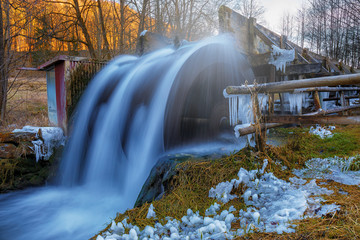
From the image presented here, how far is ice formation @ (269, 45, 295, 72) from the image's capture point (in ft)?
20.8

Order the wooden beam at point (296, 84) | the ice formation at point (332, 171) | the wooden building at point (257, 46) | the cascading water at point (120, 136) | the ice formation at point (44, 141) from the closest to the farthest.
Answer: the ice formation at point (332, 171) < the wooden beam at point (296, 84) < the cascading water at point (120, 136) < the ice formation at point (44, 141) < the wooden building at point (257, 46)

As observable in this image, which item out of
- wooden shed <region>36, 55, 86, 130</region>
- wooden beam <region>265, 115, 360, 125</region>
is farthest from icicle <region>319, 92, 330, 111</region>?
wooden shed <region>36, 55, 86, 130</region>

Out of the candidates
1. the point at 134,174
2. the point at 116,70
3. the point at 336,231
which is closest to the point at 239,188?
the point at 336,231

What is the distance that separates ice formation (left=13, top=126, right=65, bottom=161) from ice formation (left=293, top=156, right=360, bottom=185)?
193 inches

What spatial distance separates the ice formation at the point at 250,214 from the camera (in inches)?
67.1

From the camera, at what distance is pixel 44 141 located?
16.3ft

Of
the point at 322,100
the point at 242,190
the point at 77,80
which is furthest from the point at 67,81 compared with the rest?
the point at 322,100

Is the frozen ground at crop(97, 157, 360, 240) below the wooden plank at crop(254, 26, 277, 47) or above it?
below

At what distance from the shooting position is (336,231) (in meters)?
1.48

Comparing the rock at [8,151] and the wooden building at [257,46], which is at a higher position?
the wooden building at [257,46]

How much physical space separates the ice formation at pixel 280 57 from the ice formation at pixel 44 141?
6.03m

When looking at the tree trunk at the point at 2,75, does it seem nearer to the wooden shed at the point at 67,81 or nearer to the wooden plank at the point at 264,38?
the wooden shed at the point at 67,81

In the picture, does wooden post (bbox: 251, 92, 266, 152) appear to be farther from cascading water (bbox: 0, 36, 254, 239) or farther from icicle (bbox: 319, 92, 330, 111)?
icicle (bbox: 319, 92, 330, 111)

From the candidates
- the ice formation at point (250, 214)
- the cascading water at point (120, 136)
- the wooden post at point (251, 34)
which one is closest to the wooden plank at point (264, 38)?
the wooden post at point (251, 34)
